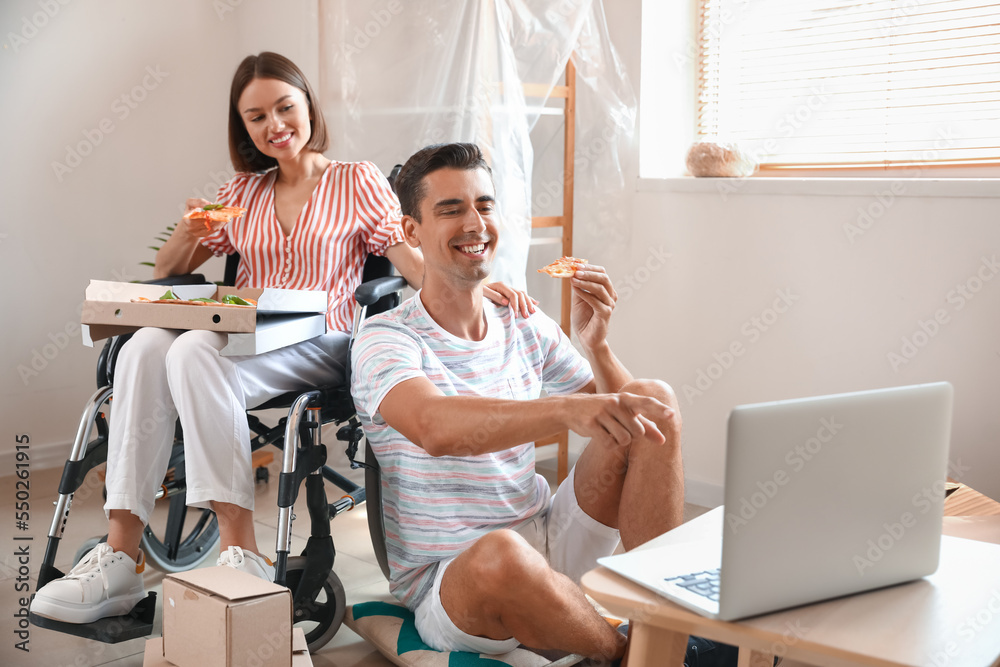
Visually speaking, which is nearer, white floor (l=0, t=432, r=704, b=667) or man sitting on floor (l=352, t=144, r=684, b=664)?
man sitting on floor (l=352, t=144, r=684, b=664)

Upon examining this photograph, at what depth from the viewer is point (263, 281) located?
2.37 meters

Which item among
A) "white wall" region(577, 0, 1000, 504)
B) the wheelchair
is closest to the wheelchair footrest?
the wheelchair

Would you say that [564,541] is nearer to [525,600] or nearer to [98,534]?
[525,600]

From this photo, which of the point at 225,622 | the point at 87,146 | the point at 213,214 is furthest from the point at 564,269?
the point at 87,146

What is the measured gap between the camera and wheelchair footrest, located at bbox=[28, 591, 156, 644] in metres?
1.73

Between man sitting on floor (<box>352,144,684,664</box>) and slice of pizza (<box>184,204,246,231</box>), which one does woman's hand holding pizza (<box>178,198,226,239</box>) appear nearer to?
slice of pizza (<box>184,204,246,231</box>)

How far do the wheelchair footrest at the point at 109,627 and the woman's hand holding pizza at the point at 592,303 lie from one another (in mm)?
1009

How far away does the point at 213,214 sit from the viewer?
7.29 ft

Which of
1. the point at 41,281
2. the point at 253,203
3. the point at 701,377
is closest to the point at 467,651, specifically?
the point at 253,203

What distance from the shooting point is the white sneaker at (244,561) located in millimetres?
1798

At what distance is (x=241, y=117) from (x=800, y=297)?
1657mm

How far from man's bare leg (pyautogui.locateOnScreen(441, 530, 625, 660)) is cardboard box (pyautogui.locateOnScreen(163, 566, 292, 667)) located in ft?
1.02

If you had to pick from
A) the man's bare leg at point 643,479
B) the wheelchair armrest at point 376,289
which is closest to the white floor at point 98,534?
the man's bare leg at point 643,479

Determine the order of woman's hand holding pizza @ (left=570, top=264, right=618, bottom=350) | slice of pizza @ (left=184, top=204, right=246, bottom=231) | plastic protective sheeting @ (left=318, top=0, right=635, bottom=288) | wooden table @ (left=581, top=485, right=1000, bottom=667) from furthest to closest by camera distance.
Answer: plastic protective sheeting @ (left=318, top=0, right=635, bottom=288)
slice of pizza @ (left=184, top=204, right=246, bottom=231)
woman's hand holding pizza @ (left=570, top=264, right=618, bottom=350)
wooden table @ (left=581, top=485, right=1000, bottom=667)
